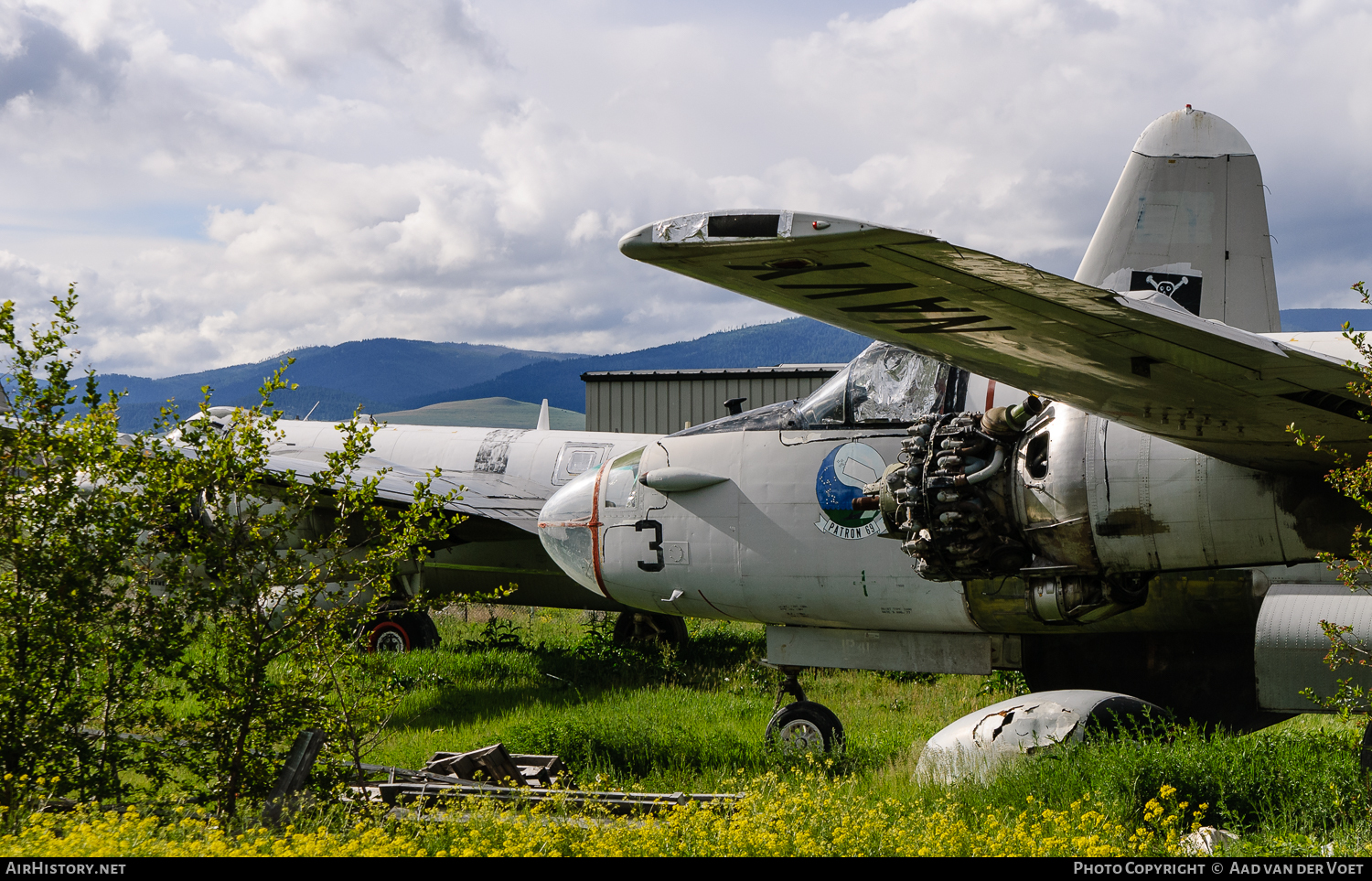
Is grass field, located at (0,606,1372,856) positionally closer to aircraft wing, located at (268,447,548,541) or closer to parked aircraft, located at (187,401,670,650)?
aircraft wing, located at (268,447,548,541)

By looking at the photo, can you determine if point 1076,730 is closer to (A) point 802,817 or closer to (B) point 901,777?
(B) point 901,777

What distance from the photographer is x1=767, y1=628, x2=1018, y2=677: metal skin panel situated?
8867mm

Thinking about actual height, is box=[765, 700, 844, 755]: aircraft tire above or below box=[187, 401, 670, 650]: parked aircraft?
below

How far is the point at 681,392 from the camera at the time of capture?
92.7ft

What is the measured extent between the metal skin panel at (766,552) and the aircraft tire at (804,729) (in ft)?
2.74

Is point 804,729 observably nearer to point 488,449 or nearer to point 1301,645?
point 1301,645

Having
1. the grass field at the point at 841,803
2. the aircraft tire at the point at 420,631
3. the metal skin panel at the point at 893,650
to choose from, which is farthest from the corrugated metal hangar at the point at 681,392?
the metal skin panel at the point at 893,650

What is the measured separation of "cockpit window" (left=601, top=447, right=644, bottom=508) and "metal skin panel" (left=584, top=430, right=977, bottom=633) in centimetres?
10

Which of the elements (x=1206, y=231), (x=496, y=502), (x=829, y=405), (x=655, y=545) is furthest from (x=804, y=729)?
(x=496, y=502)

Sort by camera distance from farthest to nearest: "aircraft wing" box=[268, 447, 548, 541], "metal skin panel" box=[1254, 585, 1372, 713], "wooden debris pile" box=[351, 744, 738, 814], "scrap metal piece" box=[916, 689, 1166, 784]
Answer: "aircraft wing" box=[268, 447, 548, 541], "scrap metal piece" box=[916, 689, 1166, 784], "wooden debris pile" box=[351, 744, 738, 814], "metal skin panel" box=[1254, 585, 1372, 713]

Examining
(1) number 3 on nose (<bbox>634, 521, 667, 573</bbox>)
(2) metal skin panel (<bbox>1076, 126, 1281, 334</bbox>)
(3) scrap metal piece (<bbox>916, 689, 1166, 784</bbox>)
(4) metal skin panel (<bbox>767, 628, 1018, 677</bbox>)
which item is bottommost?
(3) scrap metal piece (<bbox>916, 689, 1166, 784</bbox>)

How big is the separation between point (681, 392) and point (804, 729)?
19426 mm

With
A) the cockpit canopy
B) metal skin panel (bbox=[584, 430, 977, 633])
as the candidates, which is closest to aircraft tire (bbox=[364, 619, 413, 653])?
metal skin panel (bbox=[584, 430, 977, 633])
